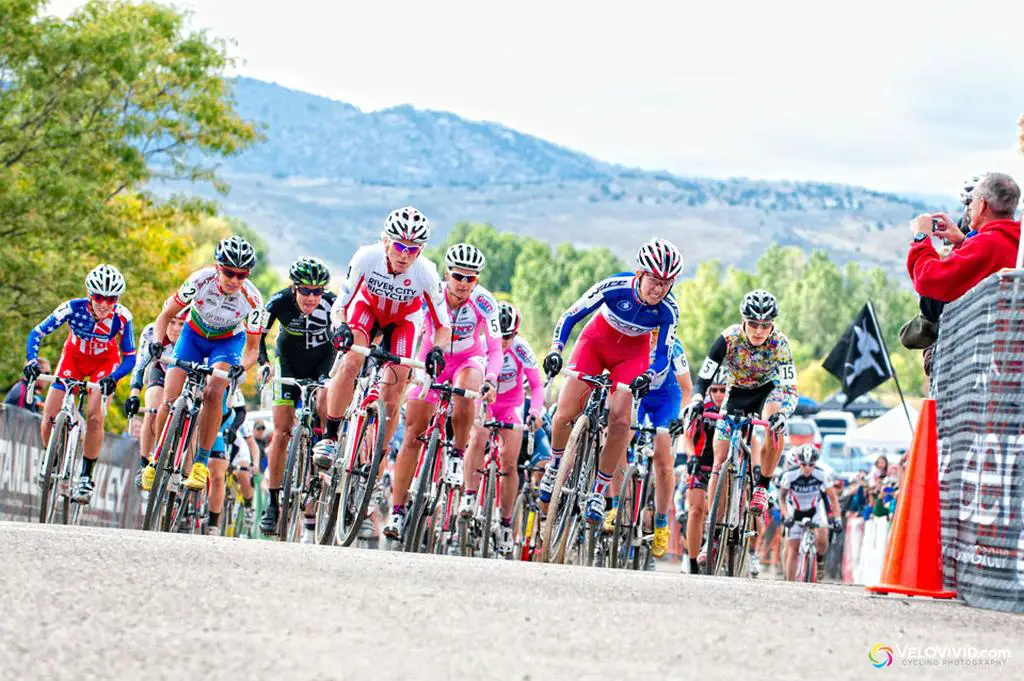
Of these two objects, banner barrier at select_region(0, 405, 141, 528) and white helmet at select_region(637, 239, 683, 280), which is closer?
white helmet at select_region(637, 239, 683, 280)

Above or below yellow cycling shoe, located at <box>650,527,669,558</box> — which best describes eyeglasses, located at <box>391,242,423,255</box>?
above

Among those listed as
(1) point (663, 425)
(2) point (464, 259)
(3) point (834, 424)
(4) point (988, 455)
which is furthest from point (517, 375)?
(3) point (834, 424)

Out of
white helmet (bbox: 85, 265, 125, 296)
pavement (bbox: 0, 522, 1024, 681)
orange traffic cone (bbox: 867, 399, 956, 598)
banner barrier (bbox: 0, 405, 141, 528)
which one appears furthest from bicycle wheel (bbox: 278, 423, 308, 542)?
orange traffic cone (bbox: 867, 399, 956, 598)

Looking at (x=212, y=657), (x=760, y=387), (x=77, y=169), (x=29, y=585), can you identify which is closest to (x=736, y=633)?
(x=212, y=657)

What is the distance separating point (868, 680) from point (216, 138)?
34.5m

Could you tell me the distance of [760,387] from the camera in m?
15.4

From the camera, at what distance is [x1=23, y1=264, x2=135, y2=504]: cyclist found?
16.4 meters

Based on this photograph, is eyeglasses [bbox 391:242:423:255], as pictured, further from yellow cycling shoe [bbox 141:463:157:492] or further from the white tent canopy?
the white tent canopy

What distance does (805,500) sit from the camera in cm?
2364

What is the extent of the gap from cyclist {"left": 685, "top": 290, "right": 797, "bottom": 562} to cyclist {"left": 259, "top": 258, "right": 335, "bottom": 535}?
3.05m

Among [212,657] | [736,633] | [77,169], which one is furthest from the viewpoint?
[77,169]

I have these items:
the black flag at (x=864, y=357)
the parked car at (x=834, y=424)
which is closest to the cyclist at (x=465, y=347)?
the black flag at (x=864, y=357)

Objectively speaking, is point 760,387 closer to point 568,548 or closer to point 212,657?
point 568,548

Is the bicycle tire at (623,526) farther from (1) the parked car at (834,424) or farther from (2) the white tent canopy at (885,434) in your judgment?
(1) the parked car at (834,424)
